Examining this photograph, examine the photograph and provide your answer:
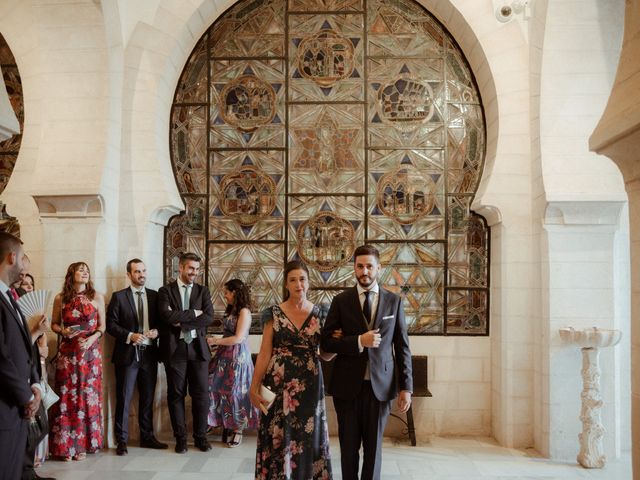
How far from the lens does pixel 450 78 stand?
6.86 m

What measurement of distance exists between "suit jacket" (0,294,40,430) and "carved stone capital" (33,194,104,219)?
3073 millimetres

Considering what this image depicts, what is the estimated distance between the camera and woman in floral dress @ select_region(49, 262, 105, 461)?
5516 millimetres

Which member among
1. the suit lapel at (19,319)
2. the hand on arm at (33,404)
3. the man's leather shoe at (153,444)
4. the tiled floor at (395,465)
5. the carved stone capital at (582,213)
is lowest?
the tiled floor at (395,465)

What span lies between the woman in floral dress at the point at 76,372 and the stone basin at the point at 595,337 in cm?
461

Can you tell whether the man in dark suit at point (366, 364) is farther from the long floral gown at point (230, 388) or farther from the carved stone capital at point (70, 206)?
the carved stone capital at point (70, 206)

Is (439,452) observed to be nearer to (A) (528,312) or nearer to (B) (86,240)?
(A) (528,312)

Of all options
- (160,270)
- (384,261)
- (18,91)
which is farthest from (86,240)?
(384,261)

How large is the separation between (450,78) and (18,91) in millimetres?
5108

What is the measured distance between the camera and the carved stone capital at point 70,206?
605 centimetres

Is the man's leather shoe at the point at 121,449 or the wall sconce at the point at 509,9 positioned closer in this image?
the man's leather shoe at the point at 121,449

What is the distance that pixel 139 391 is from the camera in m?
6.01

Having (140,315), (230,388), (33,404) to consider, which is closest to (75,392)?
(140,315)

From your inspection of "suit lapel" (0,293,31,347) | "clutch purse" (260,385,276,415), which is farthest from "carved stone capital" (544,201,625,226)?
"suit lapel" (0,293,31,347)

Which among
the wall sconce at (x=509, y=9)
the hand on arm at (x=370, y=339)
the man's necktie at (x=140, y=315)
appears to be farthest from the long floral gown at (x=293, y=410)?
the wall sconce at (x=509, y=9)
